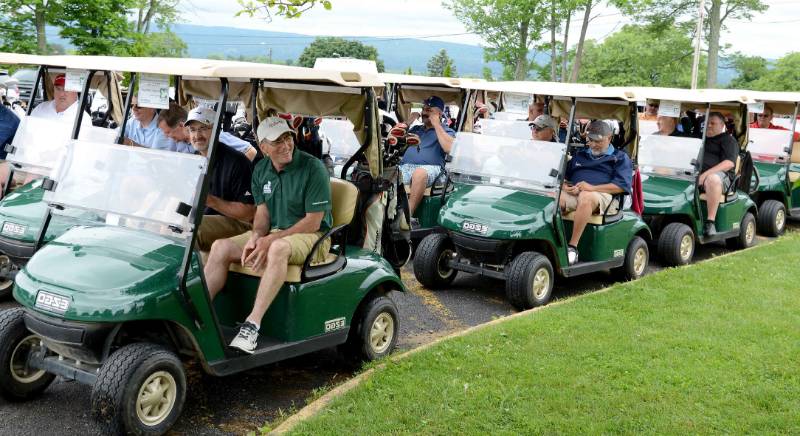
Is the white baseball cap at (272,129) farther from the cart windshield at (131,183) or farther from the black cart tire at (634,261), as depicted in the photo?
the black cart tire at (634,261)

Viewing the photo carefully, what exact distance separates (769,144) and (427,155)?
16.6 feet

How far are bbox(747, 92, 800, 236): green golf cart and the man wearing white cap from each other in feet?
24.2

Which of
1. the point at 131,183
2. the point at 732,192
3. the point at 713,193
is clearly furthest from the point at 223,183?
the point at 732,192

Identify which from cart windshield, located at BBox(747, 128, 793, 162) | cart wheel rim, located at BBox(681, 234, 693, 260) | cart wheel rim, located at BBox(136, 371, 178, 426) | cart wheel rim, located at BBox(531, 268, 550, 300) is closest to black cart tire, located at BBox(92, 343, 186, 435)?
cart wheel rim, located at BBox(136, 371, 178, 426)

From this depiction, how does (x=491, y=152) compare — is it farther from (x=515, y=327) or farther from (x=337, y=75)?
(x=337, y=75)

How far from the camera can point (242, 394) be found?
4.85m

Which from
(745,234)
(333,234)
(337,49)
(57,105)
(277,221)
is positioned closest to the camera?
(277,221)

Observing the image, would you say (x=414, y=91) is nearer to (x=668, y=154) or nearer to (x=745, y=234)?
(x=668, y=154)

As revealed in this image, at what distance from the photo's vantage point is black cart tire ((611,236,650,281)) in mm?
7840

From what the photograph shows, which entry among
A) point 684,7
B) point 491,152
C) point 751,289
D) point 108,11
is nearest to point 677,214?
point 751,289

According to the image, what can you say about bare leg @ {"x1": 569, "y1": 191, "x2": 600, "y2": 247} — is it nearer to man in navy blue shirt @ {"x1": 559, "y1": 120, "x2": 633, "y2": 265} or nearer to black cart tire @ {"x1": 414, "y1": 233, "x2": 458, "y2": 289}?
man in navy blue shirt @ {"x1": 559, "y1": 120, "x2": 633, "y2": 265}

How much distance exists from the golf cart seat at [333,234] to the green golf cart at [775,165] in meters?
6.90

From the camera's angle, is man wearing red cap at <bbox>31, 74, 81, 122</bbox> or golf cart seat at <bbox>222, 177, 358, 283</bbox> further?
man wearing red cap at <bbox>31, 74, 81, 122</bbox>

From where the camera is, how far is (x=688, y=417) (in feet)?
13.8
